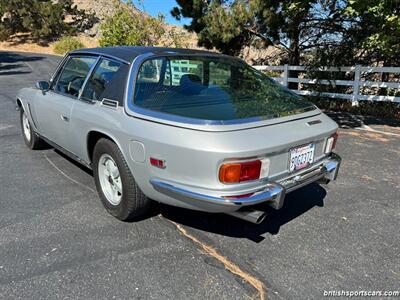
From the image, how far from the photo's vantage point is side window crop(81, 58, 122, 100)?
3582mm

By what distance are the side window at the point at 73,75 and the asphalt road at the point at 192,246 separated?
1.07 m

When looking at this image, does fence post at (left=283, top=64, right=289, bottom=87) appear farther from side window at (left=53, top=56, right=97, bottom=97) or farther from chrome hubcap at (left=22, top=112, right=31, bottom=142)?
side window at (left=53, top=56, right=97, bottom=97)

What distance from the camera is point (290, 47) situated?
39.3ft

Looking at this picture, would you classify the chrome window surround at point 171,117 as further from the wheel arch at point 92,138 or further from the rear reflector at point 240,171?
the wheel arch at point 92,138

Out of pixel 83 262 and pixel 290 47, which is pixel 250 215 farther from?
pixel 290 47

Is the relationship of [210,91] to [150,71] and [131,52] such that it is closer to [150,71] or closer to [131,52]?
[150,71]

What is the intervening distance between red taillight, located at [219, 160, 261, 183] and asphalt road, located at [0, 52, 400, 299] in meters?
0.69

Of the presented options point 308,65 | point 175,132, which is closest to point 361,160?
point 175,132

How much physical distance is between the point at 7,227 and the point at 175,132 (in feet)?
6.14

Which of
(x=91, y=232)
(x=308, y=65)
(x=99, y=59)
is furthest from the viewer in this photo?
(x=308, y=65)

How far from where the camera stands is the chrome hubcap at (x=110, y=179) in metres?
3.48

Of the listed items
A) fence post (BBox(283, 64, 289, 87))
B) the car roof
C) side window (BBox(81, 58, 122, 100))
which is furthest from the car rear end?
fence post (BBox(283, 64, 289, 87))

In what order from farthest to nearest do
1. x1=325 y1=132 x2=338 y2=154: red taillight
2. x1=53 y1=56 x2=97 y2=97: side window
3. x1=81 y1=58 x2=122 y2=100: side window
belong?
1. x1=53 y1=56 x2=97 y2=97: side window
2. x1=81 y1=58 x2=122 y2=100: side window
3. x1=325 y1=132 x2=338 y2=154: red taillight

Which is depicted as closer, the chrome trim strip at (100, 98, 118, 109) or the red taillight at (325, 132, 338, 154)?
the chrome trim strip at (100, 98, 118, 109)
